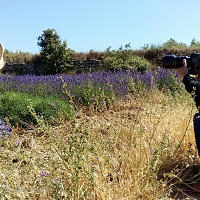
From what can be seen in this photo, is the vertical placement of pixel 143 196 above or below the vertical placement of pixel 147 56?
below

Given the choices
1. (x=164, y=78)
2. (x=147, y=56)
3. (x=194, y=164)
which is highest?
(x=147, y=56)

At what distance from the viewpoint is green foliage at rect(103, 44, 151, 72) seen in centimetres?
1209

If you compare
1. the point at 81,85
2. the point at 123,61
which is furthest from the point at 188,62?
the point at 123,61

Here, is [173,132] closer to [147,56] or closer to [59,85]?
[59,85]

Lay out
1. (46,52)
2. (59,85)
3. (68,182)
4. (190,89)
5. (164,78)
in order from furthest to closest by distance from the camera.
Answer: (46,52)
(164,78)
(59,85)
(190,89)
(68,182)

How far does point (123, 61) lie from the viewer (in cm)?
1287

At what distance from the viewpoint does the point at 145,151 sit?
105 inches

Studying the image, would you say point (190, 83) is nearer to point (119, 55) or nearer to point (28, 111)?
point (28, 111)

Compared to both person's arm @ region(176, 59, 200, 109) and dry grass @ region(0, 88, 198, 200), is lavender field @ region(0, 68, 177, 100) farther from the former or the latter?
person's arm @ region(176, 59, 200, 109)

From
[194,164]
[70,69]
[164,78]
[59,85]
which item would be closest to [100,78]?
[59,85]

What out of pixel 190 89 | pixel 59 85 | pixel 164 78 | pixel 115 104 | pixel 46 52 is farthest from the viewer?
pixel 46 52

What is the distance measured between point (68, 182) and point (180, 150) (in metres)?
1.40

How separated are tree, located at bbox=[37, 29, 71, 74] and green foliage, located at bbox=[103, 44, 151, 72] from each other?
2.61 m

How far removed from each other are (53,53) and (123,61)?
15.3ft
